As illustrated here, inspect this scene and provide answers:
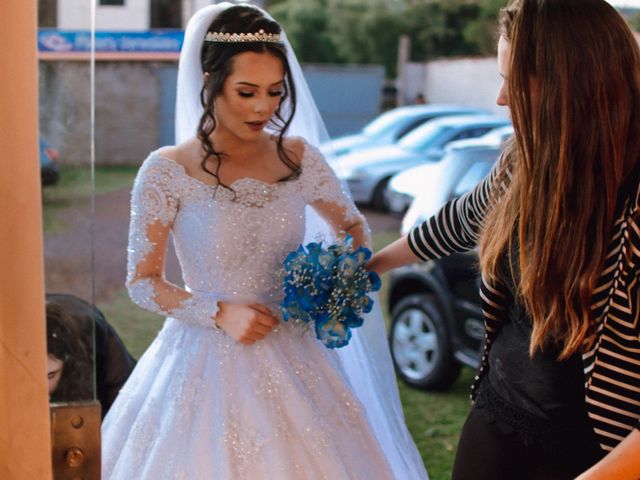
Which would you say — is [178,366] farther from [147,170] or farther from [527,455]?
[527,455]

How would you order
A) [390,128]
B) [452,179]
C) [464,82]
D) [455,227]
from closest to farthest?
[455,227]
[452,179]
[390,128]
[464,82]

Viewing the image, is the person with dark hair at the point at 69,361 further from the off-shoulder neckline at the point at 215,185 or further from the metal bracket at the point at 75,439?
the off-shoulder neckline at the point at 215,185

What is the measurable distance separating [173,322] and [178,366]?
16 cm

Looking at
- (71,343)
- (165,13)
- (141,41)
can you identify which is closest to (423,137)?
(141,41)

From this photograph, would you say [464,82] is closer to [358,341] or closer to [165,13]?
[165,13]

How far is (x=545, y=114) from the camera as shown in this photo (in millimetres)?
1665

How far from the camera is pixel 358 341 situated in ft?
9.10

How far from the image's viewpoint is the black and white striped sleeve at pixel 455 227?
2.16 metres

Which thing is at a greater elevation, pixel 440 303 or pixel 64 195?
pixel 64 195

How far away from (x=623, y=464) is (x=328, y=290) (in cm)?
97

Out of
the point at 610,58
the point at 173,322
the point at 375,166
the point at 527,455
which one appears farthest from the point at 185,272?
the point at 375,166

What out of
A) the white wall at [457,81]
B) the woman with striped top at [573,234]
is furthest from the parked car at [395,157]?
the woman with striped top at [573,234]

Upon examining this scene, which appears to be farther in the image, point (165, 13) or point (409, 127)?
point (165, 13)

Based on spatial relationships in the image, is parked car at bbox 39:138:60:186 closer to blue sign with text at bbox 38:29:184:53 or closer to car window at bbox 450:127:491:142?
car window at bbox 450:127:491:142
